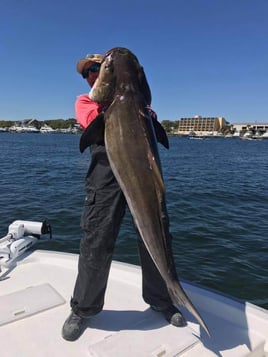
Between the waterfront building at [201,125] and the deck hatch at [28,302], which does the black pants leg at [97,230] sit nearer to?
the deck hatch at [28,302]

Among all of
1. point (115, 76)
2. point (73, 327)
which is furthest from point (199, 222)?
point (115, 76)

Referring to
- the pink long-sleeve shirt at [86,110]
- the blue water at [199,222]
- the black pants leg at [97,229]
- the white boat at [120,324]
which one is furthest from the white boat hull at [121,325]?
the blue water at [199,222]

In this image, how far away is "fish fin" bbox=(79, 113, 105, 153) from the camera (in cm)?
255

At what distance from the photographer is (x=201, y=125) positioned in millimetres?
190625

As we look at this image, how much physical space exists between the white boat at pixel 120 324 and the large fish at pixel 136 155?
0.78 meters

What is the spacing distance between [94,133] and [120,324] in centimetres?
189

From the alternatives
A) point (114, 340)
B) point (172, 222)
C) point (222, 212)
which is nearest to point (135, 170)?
point (114, 340)

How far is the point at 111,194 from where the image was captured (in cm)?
289

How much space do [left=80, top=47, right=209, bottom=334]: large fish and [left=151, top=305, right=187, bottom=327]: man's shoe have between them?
2.84ft

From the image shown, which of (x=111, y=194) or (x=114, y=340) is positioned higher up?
(x=111, y=194)

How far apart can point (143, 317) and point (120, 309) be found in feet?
0.95

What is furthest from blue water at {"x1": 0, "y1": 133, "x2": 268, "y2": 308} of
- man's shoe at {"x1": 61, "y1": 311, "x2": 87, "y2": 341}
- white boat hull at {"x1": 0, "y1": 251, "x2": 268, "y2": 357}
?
man's shoe at {"x1": 61, "y1": 311, "x2": 87, "y2": 341}

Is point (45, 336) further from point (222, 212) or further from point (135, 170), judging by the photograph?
point (222, 212)

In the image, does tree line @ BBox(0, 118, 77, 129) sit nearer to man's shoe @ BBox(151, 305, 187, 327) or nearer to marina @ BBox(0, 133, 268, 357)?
marina @ BBox(0, 133, 268, 357)
